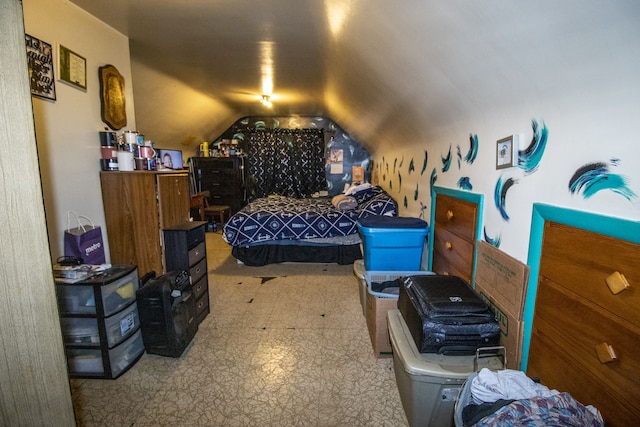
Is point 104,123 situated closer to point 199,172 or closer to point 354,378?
point 354,378

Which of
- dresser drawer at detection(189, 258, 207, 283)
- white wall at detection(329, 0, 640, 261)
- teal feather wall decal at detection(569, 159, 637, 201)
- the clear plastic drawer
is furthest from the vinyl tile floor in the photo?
teal feather wall decal at detection(569, 159, 637, 201)

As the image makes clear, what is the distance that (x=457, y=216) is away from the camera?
1858mm

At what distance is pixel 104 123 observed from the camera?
2146 millimetres

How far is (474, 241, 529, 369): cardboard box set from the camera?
3.87ft

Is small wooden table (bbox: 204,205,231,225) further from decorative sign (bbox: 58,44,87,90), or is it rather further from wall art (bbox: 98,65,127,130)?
decorative sign (bbox: 58,44,87,90)

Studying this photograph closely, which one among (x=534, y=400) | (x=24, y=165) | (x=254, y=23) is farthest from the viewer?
(x=254, y=23)

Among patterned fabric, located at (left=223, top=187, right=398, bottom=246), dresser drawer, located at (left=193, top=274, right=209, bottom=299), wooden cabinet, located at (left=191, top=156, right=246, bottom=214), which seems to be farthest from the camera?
wooden cabinet, located at (left=191, top=156, right=246, bottom=214)

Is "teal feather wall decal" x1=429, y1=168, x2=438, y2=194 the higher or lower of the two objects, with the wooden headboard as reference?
higher

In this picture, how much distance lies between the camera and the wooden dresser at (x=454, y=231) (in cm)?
166

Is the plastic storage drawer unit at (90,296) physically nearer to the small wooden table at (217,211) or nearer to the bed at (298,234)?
the bed at (298,234)

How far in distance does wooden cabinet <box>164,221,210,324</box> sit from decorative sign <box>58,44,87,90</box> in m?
1.13

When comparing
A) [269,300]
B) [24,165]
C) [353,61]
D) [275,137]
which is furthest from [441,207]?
[275,137]

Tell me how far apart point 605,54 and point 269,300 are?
2.57 meters

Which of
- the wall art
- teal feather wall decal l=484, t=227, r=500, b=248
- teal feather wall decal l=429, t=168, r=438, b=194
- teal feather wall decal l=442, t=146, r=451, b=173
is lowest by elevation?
teal feather wall decal l=484, t=227, r=500, b=248
